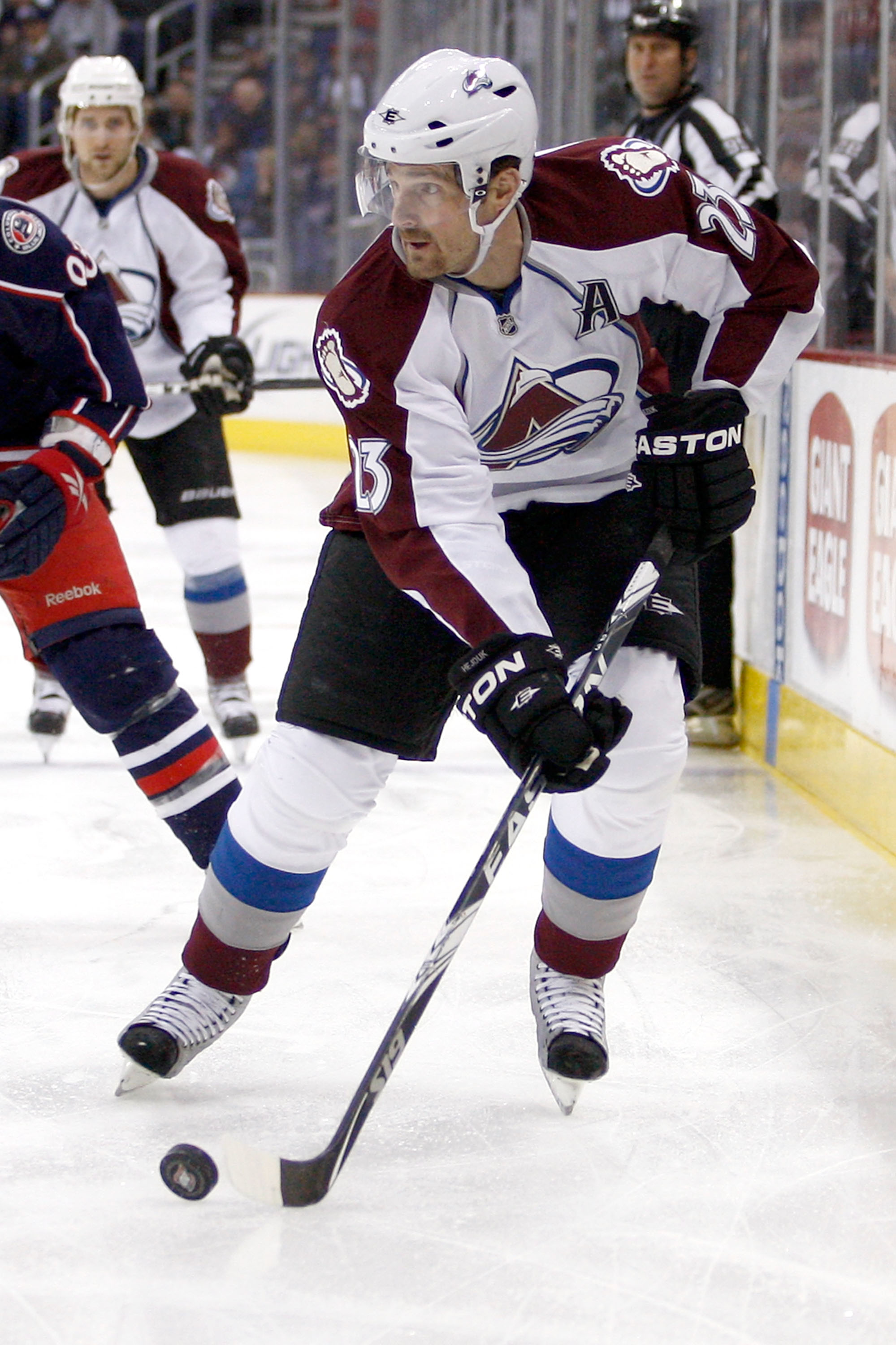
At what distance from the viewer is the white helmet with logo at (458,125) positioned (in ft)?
4.72

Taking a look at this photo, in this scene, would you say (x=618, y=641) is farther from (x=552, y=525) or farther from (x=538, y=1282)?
(x=538, y=1282)

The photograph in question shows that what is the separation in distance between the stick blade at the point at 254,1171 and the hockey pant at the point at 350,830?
0.89 feet

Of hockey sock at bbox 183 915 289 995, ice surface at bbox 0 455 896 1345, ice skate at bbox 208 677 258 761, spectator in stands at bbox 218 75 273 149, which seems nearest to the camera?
ice surface at bbox 0 455 896 1345

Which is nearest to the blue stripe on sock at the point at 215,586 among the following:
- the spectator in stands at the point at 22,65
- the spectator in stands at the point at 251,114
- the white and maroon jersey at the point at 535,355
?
the white and maroon jersey at the point at 535,355

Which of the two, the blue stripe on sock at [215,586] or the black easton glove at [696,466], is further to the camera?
the blue stripe on sock at [215,586]

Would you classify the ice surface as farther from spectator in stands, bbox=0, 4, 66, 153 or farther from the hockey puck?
spectator in stands, bbox=0, 4, 66, 153

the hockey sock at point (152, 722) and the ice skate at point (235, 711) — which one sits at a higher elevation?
the hockey sock at point (152, 722)

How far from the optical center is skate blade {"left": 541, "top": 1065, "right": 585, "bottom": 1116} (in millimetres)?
1646

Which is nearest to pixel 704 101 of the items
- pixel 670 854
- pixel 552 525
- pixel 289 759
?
pixel 670 854

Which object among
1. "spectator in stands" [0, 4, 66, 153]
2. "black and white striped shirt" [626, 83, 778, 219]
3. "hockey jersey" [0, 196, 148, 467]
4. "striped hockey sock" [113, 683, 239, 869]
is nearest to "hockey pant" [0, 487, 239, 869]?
"striped hockey sock" [113, 683, 239, 869]

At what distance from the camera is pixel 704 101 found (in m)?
3.18

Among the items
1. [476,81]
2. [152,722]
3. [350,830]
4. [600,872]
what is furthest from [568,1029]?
[476,81]

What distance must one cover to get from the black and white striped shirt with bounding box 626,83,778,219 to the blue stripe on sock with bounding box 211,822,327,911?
1.93 metres

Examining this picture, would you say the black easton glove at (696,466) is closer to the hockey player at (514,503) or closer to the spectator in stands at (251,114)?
the hockey player at (514,503)
